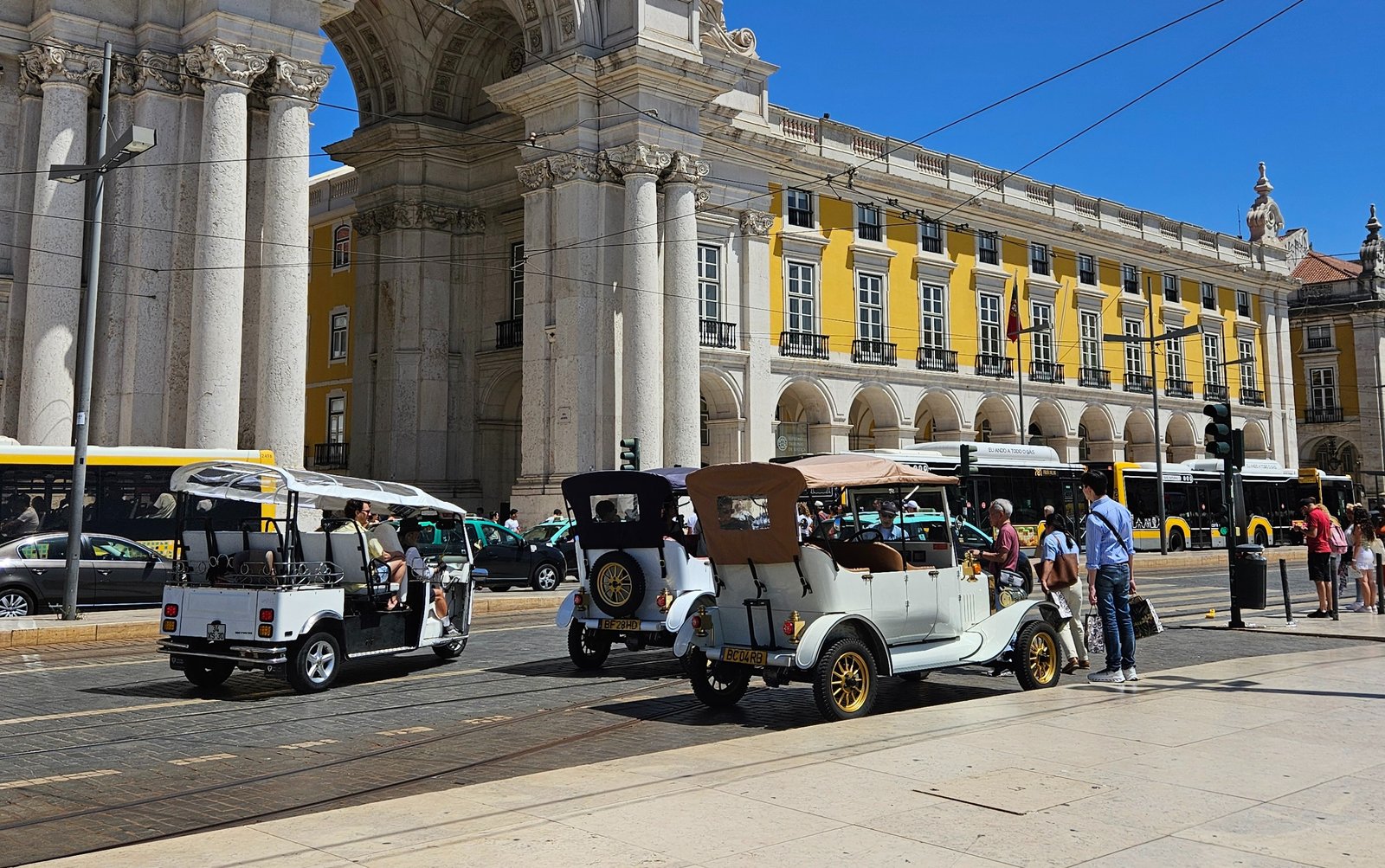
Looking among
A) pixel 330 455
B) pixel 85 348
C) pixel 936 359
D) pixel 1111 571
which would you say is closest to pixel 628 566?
pixel 1111 571

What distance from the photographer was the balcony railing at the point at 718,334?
3700 cm

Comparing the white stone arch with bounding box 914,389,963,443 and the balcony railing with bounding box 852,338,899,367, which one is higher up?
the balcony railing with bounding box 852,338,899,367

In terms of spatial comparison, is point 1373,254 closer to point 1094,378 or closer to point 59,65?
point 1094,378

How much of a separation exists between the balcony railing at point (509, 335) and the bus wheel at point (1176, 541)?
2287 centimetres

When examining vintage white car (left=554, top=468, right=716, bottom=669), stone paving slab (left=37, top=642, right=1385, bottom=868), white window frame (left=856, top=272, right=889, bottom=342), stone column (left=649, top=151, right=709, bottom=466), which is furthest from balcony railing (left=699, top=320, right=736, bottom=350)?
stone paving slab (left=37, top=642, right=1385, bottom=868)

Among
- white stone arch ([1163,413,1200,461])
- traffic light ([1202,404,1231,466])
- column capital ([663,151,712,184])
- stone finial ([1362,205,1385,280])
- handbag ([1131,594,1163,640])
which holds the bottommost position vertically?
handbag ([1131,594,1163,640])

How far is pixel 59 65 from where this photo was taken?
23.9 m

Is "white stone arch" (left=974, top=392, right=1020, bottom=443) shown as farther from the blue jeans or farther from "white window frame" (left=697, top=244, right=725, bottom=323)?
the blue jeans

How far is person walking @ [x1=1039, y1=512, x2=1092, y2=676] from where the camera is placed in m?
12.1

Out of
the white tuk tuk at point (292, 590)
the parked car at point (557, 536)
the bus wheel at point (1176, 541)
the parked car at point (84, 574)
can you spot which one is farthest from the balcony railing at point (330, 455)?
the white tuk tuk at point (292, 590)

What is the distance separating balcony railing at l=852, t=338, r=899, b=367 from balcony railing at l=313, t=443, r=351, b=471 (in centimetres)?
1810

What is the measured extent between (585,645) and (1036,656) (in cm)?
495

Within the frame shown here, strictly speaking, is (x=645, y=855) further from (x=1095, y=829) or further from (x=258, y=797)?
(x=258, y=797)

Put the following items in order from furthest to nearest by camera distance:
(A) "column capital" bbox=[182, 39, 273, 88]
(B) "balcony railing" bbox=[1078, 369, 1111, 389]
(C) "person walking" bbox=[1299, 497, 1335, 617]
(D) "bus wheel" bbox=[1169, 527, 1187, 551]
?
1. (B) "balcony railing" bbox=[1078, 369, 1111, 389]
2. (D) "bus wheel" bbox=[1169, 527, 1187, 551]
3. (A) "column capital" bbox=[182, 39, 273, 88]
4. (C) "person walking" bbox=[1299, 497, 1335, 617]
